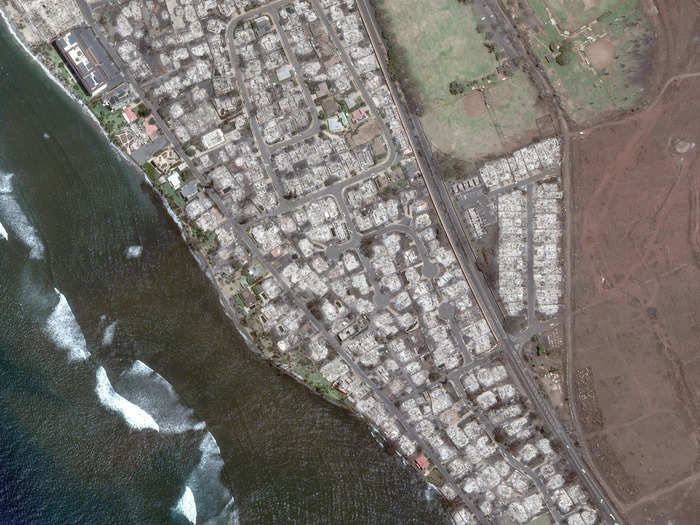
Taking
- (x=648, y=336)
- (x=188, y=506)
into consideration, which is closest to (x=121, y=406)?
(x=188, y=506)

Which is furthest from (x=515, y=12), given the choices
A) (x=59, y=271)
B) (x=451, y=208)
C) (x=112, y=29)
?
(x=59, y=271)

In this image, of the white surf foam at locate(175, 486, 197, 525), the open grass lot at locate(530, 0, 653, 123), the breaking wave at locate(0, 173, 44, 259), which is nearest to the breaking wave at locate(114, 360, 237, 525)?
the white surf foam at locate(175, 486, 197, 525)

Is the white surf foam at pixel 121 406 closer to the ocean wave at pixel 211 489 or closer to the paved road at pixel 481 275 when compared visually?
the ocean wave at pixel 211 489

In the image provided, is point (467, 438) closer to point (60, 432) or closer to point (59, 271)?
point (60, 432)

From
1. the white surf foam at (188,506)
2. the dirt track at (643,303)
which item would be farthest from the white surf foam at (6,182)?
the dirt track at (643,303)

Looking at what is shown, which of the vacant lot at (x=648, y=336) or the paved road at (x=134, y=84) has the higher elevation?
the paved road at (x=134, y=84)

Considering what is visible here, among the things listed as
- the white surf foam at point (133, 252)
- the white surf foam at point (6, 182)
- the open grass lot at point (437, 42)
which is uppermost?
the white surf foam at point (6, 182)
